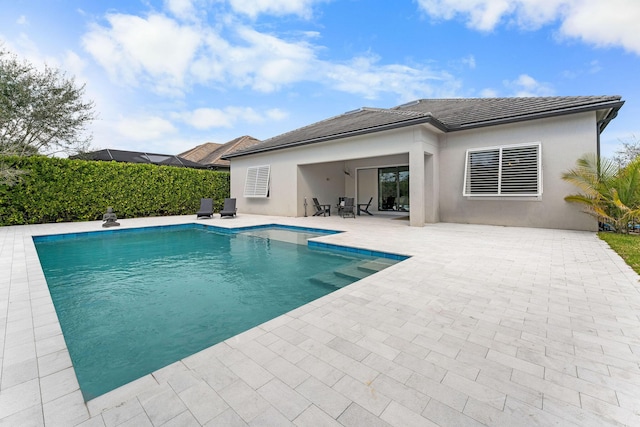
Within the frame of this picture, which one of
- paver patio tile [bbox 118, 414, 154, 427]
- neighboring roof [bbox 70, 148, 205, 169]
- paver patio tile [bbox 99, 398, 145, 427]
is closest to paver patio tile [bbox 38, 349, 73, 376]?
paver patio tile [bbox 99, 398, 145, 427]

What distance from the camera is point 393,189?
15430mm

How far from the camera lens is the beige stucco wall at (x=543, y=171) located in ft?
27.7

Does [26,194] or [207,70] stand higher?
[207,70]

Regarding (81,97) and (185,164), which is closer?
(81,97)

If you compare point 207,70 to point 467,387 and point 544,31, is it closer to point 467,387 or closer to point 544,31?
point 544,31

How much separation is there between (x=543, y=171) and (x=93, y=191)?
1650 centimetres

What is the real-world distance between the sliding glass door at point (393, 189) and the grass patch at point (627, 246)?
7999 millimetres

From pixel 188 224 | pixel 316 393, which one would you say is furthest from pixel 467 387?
pixel 188 224

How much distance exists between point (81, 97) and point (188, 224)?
10.5m

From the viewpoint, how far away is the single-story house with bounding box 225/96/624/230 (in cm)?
855

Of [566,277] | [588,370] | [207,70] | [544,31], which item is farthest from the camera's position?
[207,70]

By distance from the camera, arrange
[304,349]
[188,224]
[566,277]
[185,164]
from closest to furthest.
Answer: [304,349] < [566,277] < [188,224] < [185,164]

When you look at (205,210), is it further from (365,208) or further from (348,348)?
(348,348)

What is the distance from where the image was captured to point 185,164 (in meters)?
18.8
